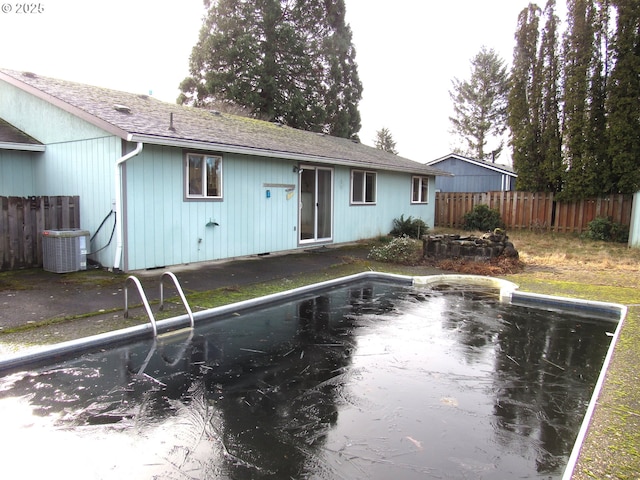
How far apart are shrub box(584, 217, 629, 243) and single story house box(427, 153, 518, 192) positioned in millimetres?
7833

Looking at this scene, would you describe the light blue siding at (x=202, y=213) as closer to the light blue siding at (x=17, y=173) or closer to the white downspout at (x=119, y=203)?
the white downspout at (x=119, y=203)

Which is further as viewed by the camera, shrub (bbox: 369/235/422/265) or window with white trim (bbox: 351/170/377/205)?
window with white trim (bbox: 351/170/377/205)

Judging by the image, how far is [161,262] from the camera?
28.8ft

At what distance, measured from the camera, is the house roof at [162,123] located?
319 inches

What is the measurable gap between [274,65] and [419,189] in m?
15.3

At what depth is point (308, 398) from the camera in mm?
3740

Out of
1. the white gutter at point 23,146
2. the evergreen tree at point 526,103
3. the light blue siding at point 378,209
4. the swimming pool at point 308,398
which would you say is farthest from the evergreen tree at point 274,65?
the swimming pool at point 308,398

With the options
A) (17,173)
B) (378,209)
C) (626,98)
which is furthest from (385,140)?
→ (17,173)

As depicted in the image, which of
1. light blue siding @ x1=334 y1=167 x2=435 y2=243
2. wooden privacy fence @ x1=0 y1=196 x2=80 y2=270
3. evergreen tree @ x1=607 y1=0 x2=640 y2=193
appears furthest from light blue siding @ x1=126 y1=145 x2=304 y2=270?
evergreen tree @ x1=607 y1=0 x2=640 y2=193

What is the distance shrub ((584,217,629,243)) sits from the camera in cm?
1617

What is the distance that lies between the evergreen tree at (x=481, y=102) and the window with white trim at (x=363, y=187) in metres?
26.4

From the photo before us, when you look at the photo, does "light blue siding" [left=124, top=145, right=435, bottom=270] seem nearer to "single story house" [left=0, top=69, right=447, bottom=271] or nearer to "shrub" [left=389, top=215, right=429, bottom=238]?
"single story house" [left=0, top=69, right=447, bottom=271]

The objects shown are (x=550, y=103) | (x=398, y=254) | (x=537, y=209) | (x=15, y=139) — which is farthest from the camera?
(x=537, y=209)

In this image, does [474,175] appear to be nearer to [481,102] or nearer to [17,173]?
[481,102]
